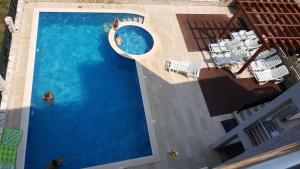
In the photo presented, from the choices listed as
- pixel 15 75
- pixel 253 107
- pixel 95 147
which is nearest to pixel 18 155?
pixel 95 147

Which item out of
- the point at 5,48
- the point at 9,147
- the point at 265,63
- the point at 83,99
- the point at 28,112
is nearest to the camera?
the point at 9,147

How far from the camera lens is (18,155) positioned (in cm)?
1380

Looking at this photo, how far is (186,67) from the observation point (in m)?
18.8

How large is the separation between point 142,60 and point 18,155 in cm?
921

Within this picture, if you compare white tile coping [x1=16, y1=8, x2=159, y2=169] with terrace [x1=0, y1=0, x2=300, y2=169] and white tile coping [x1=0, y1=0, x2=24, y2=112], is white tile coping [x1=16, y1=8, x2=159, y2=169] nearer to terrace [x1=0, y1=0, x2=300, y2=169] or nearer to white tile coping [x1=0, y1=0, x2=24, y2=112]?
terrace [x1=0, y1=0, x2=300, y2=169]

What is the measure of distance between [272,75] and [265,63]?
114 centimetres

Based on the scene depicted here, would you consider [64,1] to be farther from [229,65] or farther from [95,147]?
[229,65]

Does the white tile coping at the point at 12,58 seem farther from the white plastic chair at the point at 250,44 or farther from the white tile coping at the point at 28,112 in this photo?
the white plastic chair at the point at 250,44

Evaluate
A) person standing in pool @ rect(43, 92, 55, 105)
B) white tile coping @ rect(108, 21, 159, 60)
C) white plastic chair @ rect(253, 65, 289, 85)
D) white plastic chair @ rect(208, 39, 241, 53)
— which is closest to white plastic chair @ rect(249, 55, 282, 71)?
white plastic chair @ rect(253, 65, 289, 85)

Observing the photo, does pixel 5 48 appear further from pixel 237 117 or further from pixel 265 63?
pixel 265 63

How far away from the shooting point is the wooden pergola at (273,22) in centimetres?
1825

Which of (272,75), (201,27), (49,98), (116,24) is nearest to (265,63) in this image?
(272,75)

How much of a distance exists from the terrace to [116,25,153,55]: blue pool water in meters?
0.84

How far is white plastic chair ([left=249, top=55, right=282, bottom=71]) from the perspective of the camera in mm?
20297
